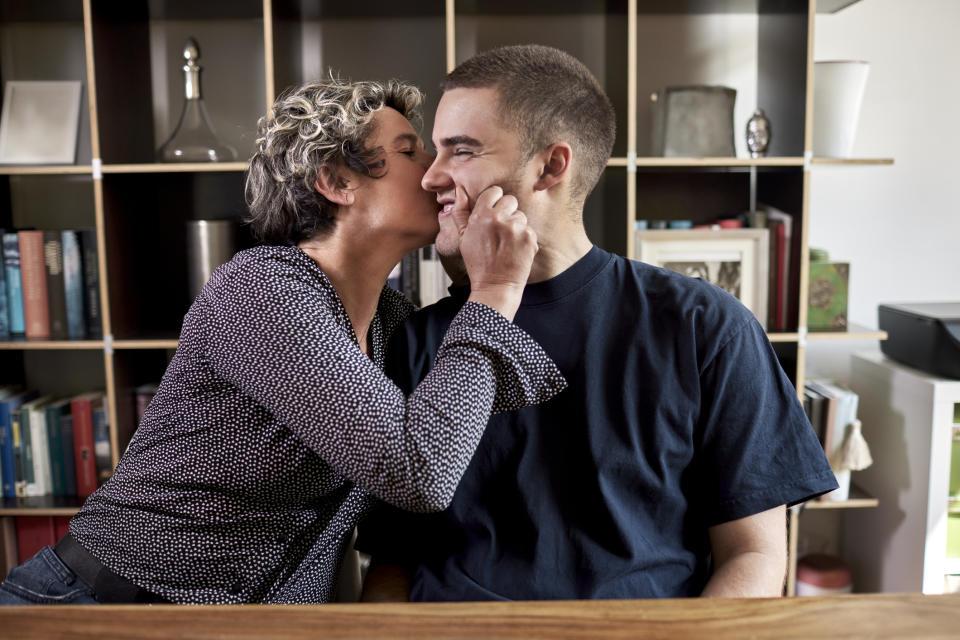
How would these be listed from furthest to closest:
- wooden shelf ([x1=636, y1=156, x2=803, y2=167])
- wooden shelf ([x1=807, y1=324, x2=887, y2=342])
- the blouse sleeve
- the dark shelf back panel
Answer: the dark shelf back panel, wooden shelf ([x1=807, y1=324, x2=887, y2=342]), wooden shelf ([x1=636, y1=156, x2=803, y2=167]), the blouse sleeve

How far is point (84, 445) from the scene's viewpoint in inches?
93.5

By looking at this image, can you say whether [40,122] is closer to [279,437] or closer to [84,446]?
[84,446]

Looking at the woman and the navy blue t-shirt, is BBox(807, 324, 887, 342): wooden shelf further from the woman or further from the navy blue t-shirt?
the woman

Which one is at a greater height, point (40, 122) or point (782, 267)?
point (40, 122)

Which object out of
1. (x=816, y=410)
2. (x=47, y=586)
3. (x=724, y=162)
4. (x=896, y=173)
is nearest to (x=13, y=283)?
(x=47, y=586)

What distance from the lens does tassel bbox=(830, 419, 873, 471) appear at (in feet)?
7.54

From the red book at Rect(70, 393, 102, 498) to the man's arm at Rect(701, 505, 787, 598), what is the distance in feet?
6.12

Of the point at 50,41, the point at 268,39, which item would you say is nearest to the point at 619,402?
the point at 268,39

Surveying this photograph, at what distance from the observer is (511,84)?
4.42 feet

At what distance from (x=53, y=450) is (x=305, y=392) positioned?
1.74 m

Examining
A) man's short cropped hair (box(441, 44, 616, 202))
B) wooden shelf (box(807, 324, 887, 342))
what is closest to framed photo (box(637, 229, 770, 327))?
wooden shelf (box(807, 324, 887, 342))

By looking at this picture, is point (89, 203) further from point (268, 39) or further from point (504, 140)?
point (504, 140)

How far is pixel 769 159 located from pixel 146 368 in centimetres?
190

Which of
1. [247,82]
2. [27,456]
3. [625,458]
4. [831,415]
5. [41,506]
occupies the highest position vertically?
[247,82]
